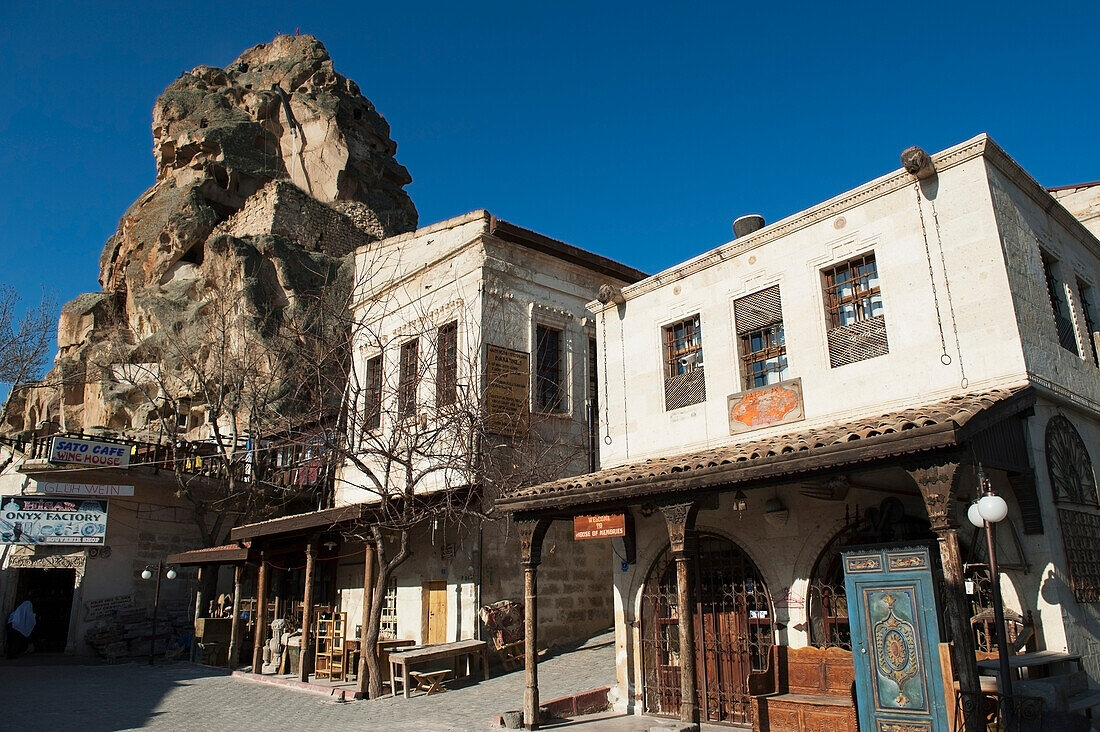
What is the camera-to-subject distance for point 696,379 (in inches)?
439

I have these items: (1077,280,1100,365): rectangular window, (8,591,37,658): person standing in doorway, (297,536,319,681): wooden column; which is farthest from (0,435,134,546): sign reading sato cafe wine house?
(1077,280,1100,365): rectangular window

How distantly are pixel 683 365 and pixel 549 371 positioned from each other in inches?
239

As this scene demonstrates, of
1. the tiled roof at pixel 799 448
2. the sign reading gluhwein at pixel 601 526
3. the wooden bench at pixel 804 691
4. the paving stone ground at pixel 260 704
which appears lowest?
the paving stone ground at pixel 260 704

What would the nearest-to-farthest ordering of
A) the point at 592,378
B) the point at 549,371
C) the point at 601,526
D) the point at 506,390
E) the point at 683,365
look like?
1. the point at 601,526
2. the point at 683,365
3. the point at 506,390
4. the point at 549,371
5. the point at 592,378

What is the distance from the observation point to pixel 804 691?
832 cm

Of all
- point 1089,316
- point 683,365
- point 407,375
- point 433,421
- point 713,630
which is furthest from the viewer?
point 407,375

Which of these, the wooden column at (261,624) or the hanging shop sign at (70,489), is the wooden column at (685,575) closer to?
the wooden column at (261,624)

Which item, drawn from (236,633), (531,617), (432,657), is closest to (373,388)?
(236,633)

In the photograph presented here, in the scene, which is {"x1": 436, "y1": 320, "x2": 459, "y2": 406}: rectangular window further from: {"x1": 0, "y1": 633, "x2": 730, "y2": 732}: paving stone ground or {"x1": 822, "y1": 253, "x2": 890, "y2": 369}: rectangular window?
{"x1": 822, "y1": 253, "x2": 890, "y2": 369}: rectangular window

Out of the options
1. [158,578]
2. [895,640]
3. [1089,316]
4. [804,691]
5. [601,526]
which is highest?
[1089,316]

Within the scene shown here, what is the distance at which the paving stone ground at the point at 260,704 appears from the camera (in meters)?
10.4

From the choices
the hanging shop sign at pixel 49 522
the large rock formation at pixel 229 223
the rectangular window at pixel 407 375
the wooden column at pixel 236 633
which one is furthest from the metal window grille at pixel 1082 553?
the hanging shop sign at pixel 49 522

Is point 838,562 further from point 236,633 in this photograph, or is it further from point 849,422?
point 236,633

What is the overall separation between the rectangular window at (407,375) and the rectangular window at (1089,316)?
445 inches
